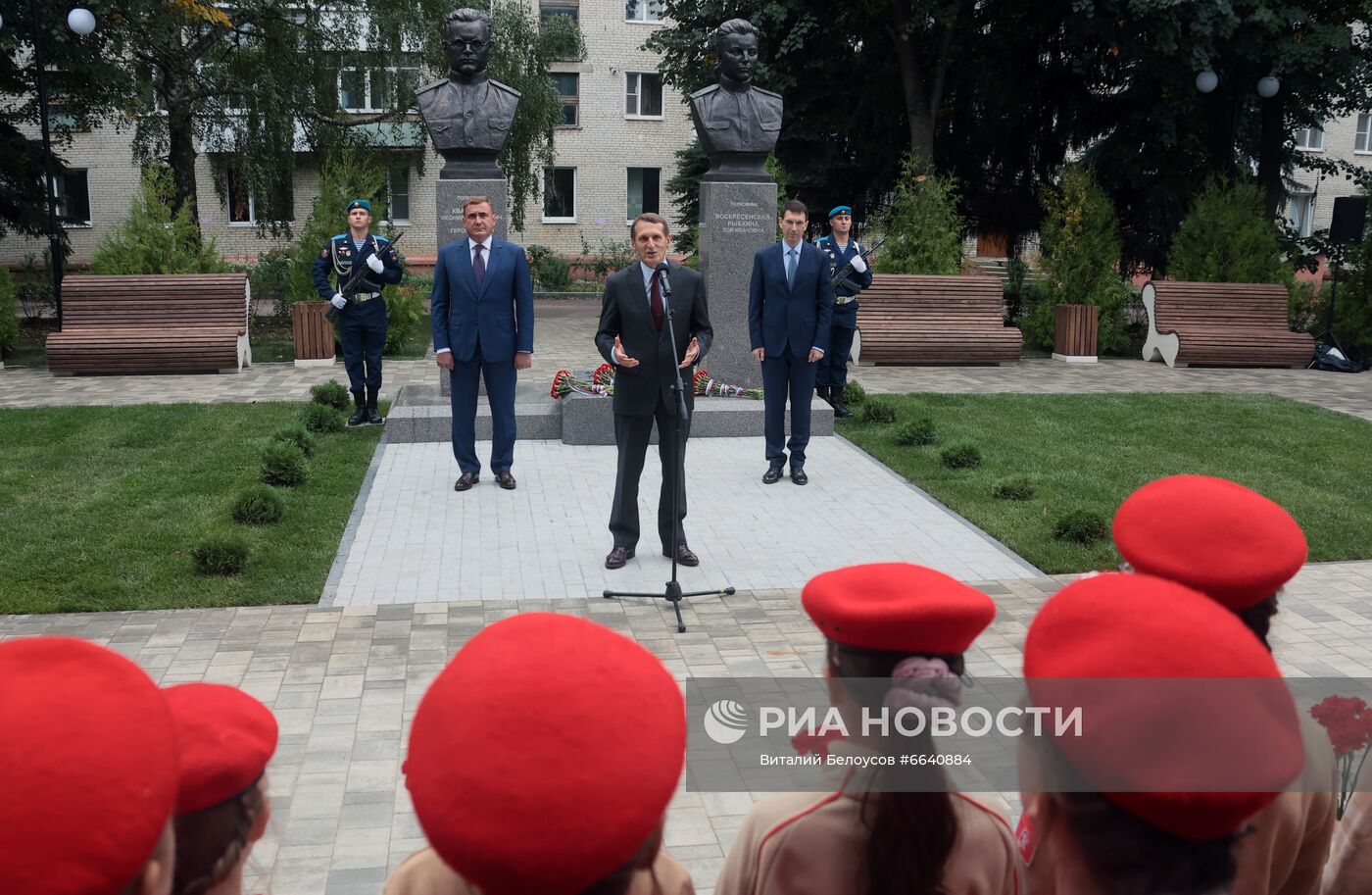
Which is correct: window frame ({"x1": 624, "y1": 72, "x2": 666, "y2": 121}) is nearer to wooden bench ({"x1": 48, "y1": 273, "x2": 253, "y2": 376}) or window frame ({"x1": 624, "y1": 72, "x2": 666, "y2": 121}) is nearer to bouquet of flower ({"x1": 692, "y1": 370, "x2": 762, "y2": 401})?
wooden bench ({"x1": 48, "y1": 273, "x2": 253, "y2": 376})

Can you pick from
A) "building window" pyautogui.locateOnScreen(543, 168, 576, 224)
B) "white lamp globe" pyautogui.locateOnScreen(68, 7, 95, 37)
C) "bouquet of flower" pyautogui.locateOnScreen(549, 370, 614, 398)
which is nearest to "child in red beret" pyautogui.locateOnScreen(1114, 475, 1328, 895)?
"bouquet of flower" pyautogui.locateOnScreen(549, 370, 614, 398)

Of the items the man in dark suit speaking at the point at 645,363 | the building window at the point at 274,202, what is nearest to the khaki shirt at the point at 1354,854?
the man in dark suit speaking at the point at 645,363

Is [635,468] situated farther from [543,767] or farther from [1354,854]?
[543,767]

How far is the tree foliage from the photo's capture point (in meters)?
18.6

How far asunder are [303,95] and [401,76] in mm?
1974

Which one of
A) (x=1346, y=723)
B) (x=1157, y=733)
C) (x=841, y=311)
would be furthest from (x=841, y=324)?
(x=1157, y=733)

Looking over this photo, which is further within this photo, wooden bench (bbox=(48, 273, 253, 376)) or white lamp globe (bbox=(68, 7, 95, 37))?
white lamp globe (bbox=(68, 7, 95, 37))

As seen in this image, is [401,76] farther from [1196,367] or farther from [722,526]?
[722,526]

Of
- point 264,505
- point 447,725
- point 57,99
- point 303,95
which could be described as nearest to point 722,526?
point 264,505

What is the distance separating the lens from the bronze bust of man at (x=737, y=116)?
40.9 feet

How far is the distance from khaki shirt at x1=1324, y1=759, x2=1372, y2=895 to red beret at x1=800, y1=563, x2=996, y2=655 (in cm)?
80

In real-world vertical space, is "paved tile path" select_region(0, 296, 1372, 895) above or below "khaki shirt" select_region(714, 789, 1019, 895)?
below

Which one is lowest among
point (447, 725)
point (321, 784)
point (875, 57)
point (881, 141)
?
point (321, 784)

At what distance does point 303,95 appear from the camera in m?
21.5
